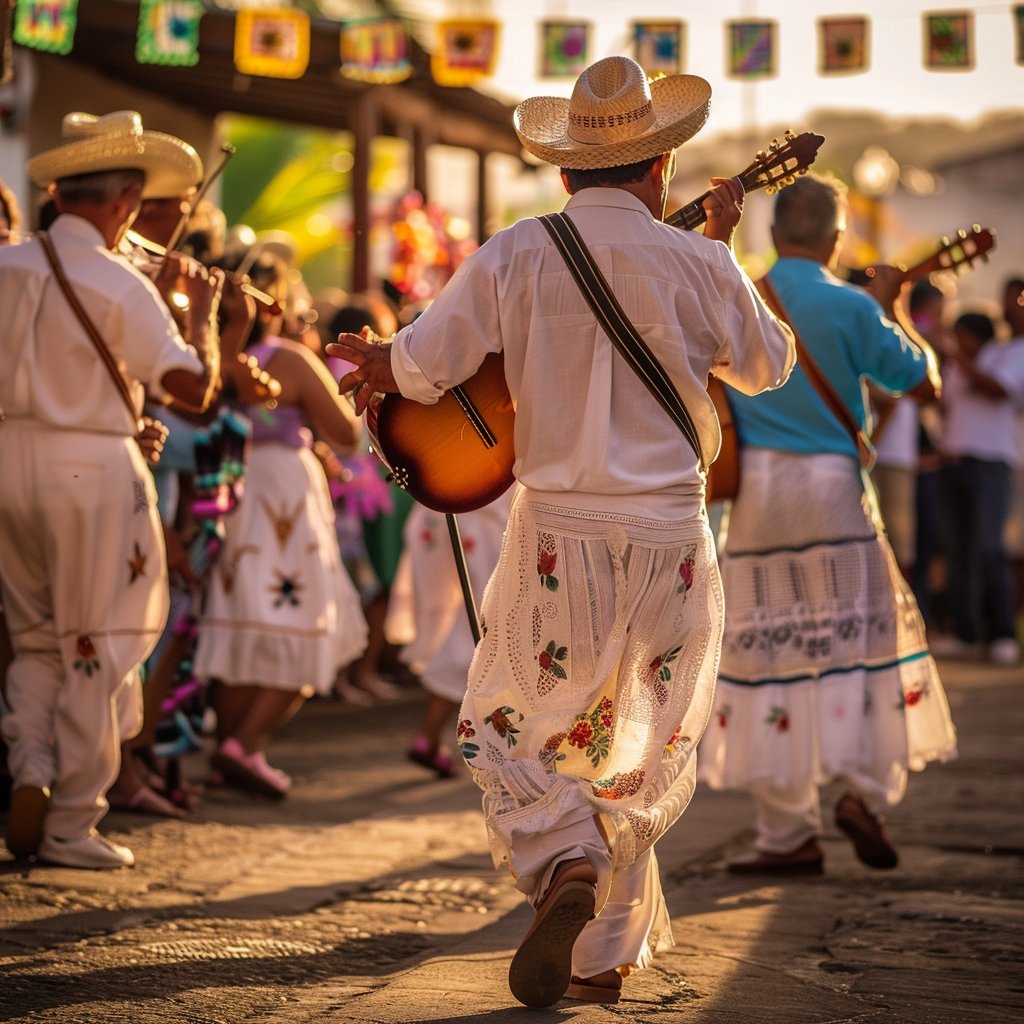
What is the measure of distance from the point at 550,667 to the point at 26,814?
2.12 m

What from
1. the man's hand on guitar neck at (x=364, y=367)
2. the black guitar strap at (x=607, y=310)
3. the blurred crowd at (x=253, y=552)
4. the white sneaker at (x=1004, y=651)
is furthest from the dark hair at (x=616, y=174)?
the white sneaker at (x=1004, y=651)

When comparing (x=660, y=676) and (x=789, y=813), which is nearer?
(x=660, y=676)

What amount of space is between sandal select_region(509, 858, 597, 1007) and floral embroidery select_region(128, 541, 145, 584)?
84.9 inches

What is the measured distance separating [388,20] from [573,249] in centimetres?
844

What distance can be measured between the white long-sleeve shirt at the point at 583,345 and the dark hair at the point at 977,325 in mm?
8748

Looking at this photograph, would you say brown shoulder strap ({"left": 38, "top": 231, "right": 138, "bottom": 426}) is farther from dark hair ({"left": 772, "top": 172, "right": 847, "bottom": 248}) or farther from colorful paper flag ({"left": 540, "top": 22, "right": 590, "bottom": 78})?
colorful paper flag ({"left": 540, "top": 22, "right": 590, "bottom": 78})

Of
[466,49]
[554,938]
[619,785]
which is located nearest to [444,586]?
[619,785]

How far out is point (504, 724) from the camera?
14.0 ft

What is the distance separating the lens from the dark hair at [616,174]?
4.34m

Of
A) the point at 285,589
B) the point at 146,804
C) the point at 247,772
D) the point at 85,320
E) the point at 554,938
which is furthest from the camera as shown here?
the point at 285,589

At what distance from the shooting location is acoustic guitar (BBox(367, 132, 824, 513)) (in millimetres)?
4406

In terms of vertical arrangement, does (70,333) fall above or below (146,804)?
above

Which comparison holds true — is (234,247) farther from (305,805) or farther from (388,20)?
(388,20)

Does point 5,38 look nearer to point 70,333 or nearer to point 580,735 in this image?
point 70,333
